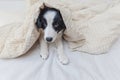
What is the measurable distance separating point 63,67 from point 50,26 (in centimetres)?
17

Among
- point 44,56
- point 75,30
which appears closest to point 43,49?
point 44,56

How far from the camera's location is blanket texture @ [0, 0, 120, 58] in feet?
2.77

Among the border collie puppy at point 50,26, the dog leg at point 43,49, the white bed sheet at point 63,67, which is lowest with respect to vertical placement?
the white bed sheet at point 63,67

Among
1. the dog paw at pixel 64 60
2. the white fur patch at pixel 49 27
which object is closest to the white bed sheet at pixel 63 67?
the dog paw at pixel 64 60

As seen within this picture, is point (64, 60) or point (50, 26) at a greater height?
point (50, 26)

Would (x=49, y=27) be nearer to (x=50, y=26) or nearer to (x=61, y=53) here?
(x=50, y=26)

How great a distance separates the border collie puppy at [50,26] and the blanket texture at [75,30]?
0.02m

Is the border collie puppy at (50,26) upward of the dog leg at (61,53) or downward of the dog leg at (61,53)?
upward

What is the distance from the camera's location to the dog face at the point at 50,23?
79 cm

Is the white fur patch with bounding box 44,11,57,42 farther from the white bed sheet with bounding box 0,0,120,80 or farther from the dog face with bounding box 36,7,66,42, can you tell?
the white bed sheet with bounding box 0,0,120,80

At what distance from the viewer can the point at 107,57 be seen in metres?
0.87

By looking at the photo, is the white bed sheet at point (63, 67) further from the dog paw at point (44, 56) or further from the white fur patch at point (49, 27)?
the white fur patch at point (49, 27)

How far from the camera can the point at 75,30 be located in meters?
0.90

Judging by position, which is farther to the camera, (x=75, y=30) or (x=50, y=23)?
(x=75, y=30)
